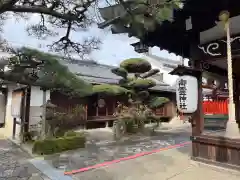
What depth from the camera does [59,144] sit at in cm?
772

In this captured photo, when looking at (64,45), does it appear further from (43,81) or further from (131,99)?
(131,99)

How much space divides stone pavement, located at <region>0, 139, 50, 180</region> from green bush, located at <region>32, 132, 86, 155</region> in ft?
1.73

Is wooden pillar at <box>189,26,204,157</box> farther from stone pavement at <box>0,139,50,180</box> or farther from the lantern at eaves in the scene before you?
stone pavement at <box>0,139,50,180</box>

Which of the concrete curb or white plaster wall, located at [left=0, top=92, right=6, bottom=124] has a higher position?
white plaster wall, located at [left=0, top=92, right=6, bottom=124]

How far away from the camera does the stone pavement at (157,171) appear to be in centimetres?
493

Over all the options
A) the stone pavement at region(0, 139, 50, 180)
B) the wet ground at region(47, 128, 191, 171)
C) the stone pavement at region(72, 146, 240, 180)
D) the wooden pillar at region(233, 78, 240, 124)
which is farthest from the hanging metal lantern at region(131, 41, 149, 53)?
the stone pavement at region(0, 139, 50, 180)

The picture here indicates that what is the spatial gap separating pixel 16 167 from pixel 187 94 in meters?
5.19

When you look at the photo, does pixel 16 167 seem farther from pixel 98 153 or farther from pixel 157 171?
pixel 157 171

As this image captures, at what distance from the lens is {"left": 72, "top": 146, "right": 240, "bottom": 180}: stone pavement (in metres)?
4.93

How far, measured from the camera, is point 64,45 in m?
4.90

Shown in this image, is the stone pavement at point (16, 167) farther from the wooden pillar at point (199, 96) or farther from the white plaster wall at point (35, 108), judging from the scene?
the wooden pillar at point (199, 96)

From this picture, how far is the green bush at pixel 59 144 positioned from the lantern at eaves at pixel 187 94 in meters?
4.57

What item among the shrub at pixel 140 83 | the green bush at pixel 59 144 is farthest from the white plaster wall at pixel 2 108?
the shrub at pixel 140 83

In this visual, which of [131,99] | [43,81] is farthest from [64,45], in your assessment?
[131,99]
